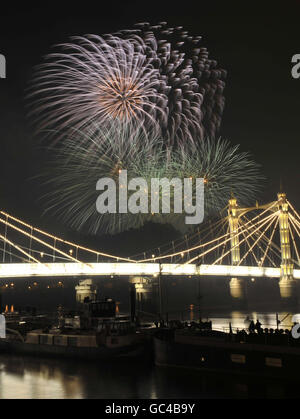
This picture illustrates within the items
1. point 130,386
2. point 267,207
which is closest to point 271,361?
point 130,386

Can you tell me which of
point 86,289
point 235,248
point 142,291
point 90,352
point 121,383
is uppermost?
point 235,248

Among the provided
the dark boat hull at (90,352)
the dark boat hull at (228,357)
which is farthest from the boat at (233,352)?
the dark boat hull at (90,352)

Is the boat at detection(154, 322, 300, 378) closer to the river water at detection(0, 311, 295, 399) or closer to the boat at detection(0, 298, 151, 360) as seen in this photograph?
the river water at detection(0, 311, 295, 399)

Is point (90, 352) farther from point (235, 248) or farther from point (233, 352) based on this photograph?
point (235, 248)

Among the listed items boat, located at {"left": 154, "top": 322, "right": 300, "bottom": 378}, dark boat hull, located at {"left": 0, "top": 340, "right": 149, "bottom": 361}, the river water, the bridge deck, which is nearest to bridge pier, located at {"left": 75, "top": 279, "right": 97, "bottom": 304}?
the bridge deck

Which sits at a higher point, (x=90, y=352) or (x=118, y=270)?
(x=118, y=270)

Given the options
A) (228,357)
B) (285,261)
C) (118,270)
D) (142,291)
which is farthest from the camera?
(285,261)

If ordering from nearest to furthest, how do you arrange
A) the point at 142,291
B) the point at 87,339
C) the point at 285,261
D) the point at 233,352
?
the point at 233,352
the point at 87,339
the point at 142,291
the point at 285,261

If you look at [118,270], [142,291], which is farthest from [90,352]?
[142,291]
